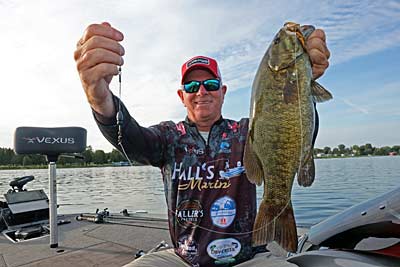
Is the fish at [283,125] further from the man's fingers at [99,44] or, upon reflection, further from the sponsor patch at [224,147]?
the sponsor patch at [224,147]

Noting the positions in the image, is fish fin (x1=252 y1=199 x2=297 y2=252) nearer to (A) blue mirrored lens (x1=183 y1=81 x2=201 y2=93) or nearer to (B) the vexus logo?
(A) blue mirrored lens (x1=183 y1=81 x2=201 y2=93)

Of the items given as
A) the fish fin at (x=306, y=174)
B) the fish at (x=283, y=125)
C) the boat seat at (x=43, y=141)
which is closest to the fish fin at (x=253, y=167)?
the fish at (x=283, y=125)

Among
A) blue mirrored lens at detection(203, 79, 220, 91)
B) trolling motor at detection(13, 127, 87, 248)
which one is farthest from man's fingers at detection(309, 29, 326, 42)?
trolling motor at detection(13, 127, 87, 248)

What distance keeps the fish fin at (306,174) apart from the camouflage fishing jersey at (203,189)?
918mm

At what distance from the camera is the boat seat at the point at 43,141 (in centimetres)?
436

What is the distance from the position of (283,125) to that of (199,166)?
109 centimetres

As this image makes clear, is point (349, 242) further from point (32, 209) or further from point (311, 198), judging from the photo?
point (311, 198)

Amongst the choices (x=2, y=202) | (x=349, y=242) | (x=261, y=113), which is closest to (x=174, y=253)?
(x=349, y=242)

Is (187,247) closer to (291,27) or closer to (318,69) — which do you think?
(318,69)

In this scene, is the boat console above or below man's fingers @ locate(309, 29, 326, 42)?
Result: below

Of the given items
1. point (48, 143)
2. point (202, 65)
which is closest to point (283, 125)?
point (202, 65)

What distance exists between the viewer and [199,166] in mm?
2512

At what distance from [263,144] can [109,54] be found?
2.80 feet

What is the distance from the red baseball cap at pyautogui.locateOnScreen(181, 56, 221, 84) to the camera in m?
2.65
